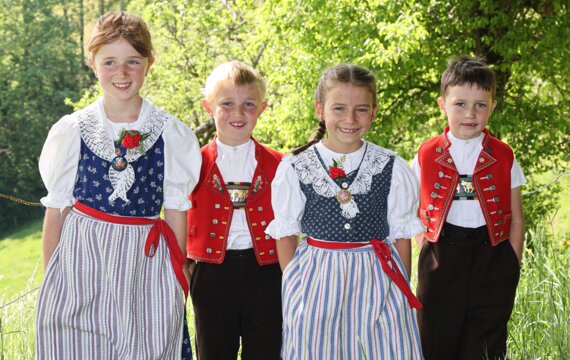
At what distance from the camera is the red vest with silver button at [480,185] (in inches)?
126

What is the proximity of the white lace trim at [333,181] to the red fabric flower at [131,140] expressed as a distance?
0.60m

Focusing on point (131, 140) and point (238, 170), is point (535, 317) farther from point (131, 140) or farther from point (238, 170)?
point (131, 140)

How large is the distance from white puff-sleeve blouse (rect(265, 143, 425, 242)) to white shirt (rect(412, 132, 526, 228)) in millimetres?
371

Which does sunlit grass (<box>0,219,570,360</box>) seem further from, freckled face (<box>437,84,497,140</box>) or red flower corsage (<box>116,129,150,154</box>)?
red flower corsage (<box>116,129,150,154</box>)

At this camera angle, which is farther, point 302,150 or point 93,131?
point 302,150

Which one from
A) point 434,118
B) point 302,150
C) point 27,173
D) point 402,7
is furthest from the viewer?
point 27,173

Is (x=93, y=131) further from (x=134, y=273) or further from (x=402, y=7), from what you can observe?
(x=402, y=7)

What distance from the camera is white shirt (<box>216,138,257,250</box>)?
10.3ft

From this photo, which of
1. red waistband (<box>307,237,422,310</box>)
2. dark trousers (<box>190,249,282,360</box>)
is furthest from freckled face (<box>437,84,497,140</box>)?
dark trousers (<box>190,249,282,360</box>)

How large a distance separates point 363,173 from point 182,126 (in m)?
0.70

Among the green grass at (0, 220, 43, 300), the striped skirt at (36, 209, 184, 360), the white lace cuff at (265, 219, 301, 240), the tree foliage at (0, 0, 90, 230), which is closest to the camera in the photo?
the striped skirt at (36, 209, 184, 360)

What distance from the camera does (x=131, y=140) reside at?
2.76m

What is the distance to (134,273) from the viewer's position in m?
2.76

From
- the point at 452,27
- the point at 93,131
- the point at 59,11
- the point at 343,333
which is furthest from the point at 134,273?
the point at 59,11
